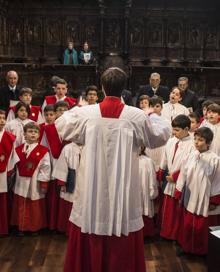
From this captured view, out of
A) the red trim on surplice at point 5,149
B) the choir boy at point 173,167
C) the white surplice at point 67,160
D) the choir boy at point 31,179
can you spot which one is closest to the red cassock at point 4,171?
the red trim on surplice at point 5,149

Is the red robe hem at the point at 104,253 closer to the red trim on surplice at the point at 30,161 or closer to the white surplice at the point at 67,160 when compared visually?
the white surplice at the point at 67,160

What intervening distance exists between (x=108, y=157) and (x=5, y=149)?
215 cm

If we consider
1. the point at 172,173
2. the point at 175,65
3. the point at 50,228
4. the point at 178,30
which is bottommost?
the point at 50,228

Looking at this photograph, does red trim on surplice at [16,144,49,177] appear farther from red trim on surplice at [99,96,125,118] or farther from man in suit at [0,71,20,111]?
man in suit at [0,71,20,111]

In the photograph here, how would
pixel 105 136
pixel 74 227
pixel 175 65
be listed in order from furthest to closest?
1. pixel 175 65
2. pixel 74 227
3. pixel 105 136

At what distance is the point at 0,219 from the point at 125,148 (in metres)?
2.55

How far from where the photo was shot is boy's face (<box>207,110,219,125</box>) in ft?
16.8

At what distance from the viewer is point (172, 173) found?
450cm

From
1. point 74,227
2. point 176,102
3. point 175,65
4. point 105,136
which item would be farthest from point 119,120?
point 175,65

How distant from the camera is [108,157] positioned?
2896 millimetres

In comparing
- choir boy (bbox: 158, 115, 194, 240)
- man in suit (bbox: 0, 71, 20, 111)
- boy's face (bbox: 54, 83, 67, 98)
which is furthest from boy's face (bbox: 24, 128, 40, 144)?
man in suit (bbox: 0, 71, 20, 111)

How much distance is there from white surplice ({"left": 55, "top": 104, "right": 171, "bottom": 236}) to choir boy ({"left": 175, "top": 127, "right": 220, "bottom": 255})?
1356 mm

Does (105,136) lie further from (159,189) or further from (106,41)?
(106,41)

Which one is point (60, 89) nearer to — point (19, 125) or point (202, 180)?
point (19, 125)
